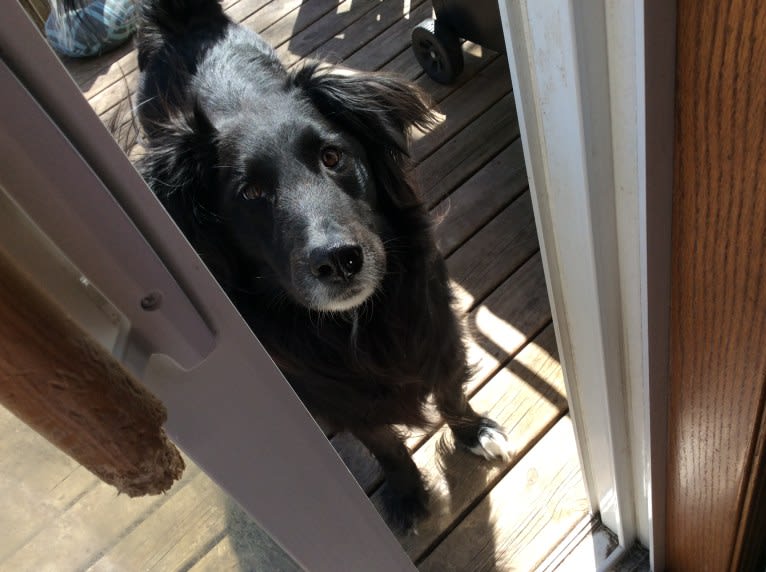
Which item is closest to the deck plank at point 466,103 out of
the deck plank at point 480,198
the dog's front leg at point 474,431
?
the deck plank at point 480,198

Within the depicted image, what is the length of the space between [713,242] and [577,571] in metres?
0.97

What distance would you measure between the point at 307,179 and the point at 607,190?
61 centimetres

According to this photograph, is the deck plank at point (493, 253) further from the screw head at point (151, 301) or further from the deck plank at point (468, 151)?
the screw head at point (151, 301)

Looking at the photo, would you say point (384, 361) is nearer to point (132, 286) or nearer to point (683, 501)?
point (683, 501)

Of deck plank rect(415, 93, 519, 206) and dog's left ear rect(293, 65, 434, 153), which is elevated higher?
dog's left ear rect(293, 65, 434, 153)

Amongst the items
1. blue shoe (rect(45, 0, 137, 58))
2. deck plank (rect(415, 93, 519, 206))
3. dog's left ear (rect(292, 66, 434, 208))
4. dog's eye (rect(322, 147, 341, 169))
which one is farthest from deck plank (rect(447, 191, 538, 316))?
blue shoe (rect(45, 0, 137, 58))

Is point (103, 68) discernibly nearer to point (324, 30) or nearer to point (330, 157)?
point (324, 30)

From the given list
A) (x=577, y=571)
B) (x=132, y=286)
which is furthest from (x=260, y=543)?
(x=577, y=571)

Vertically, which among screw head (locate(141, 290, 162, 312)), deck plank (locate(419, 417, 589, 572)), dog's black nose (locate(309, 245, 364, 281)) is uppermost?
screw head (locate(141, 290, 162, 312))

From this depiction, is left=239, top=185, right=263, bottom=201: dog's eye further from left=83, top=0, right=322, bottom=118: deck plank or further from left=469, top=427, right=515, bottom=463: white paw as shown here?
left=83, top=0, right=322, bottom=118: deck plank

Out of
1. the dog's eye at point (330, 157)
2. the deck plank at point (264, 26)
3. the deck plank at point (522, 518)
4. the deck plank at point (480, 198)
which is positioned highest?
the dog's eye at point (330, 157)

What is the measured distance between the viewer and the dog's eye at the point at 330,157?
1.26m

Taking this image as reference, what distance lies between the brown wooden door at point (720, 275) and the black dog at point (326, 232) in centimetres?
55

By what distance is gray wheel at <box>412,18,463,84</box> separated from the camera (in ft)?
7.52
